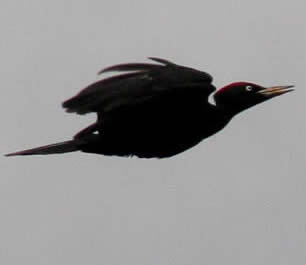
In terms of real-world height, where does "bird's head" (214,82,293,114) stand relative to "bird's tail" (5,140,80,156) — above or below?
above

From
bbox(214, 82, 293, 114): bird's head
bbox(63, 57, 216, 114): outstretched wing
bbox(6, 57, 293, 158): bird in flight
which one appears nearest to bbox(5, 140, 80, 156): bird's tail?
bbox(6, 57, 293, 158): bird in flight

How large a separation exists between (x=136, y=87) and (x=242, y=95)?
2.20 meters

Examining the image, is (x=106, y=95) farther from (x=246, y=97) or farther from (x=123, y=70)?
(x=246, y=97)

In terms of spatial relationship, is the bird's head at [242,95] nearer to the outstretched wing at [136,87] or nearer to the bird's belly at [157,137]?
the bird's belly at [157,137]

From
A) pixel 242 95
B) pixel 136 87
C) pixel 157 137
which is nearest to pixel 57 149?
pixel 157 137

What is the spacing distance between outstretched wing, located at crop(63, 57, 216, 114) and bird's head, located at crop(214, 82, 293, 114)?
119cm

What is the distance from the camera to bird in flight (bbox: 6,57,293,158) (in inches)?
1054

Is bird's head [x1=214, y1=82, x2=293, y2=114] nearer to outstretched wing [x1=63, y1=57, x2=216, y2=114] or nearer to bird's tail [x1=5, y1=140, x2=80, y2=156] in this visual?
outstretched wing [x1=63, y1=57, x2=216, y2=114]

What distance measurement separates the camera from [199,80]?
27.0 metres

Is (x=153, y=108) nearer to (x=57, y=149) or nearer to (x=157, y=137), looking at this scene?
(x=157, y=137)

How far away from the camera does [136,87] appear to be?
2677 cm

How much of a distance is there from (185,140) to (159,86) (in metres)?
1.19

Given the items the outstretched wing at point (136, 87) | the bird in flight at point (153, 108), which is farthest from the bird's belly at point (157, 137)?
the outstretched wing at point (136, 87)

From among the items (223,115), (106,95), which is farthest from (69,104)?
(223,115)
